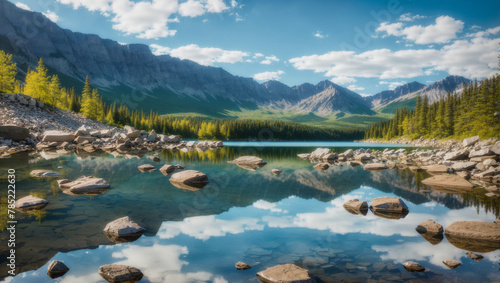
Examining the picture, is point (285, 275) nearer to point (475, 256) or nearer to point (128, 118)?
point (475, 256)

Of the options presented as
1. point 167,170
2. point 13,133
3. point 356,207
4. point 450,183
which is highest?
point 13,133

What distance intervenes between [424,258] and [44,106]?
77823mm

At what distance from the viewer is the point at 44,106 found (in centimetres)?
6238

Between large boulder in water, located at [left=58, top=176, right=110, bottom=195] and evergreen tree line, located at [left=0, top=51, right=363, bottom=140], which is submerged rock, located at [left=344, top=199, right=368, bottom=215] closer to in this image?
large boulder in water, located at [left=58, top=176, right=110, bottom=195]

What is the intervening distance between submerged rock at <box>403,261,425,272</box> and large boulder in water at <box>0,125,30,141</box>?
52641mm

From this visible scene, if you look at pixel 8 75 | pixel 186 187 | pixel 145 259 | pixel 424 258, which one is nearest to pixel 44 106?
pixel 8 75

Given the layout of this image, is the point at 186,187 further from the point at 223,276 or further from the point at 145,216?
the point at 223,276

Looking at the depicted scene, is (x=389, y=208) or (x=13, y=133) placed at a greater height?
(x=13, y=133)

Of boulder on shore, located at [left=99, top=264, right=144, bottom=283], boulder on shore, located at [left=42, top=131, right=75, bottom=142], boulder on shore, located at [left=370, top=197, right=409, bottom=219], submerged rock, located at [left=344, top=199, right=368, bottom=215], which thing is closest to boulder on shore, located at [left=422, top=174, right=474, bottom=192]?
boulder on shore, located at [left=370, top=197, right=409, bottom=219]

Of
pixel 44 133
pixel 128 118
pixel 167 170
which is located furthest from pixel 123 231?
pixel 128 118

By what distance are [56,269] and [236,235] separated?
5771mm

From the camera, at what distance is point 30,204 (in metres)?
12.6

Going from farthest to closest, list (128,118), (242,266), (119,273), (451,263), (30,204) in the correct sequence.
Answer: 1. (128,118)
2. (30,204)
3. (451,263)
4. (242,266)
5. (119,273)

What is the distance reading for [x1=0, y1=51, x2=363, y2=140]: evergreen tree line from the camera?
6850cm
